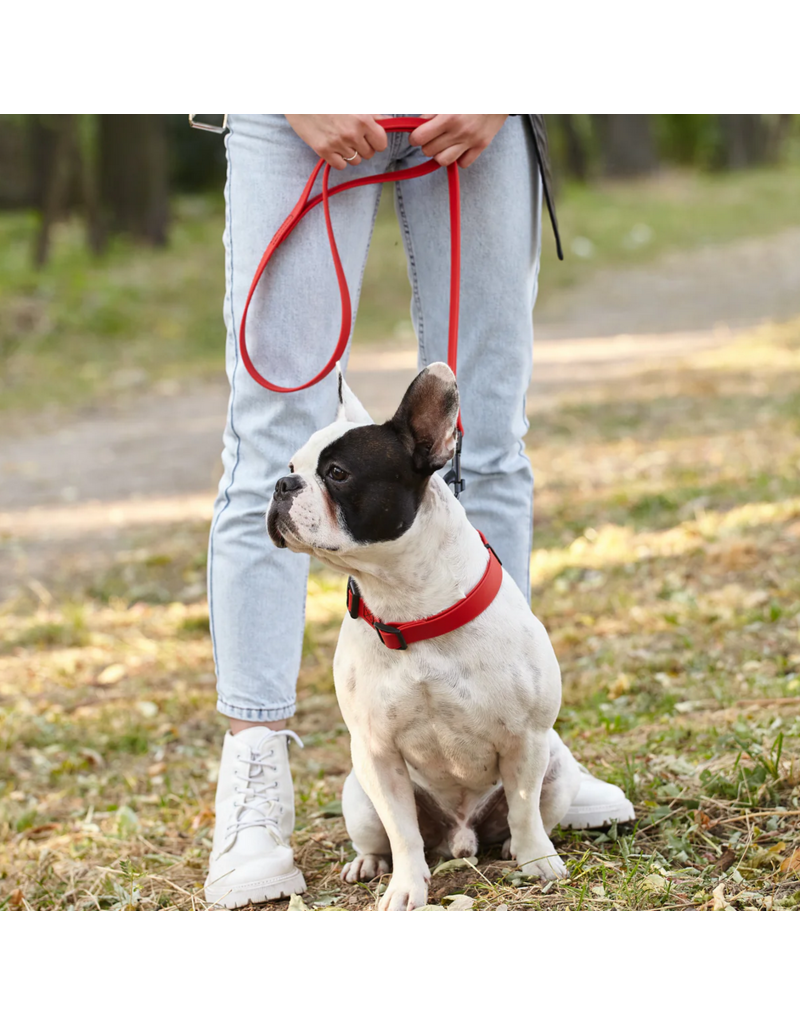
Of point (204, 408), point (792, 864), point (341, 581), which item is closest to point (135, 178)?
point (204, 408)

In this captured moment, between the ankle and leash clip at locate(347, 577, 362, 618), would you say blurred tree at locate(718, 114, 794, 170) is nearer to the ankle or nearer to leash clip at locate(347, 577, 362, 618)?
the ankle

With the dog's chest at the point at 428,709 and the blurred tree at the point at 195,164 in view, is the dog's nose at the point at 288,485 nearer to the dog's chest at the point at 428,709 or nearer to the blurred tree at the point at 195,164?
the dog's chest at the point at 428,709

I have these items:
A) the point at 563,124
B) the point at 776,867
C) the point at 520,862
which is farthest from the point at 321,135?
the point at 563,124

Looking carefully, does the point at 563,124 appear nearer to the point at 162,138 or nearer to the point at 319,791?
the point at 162,138

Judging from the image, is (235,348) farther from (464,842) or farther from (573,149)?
(573,149)

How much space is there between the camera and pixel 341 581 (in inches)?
193

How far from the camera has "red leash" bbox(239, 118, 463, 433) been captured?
247cm

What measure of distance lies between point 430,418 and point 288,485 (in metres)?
0.30

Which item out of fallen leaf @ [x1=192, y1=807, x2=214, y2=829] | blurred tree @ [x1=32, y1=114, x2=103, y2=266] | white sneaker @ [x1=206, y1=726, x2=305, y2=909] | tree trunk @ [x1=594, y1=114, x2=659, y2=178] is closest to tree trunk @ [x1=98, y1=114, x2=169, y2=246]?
blurred tree @ [x1=32, y1=114, x2=103, y2=266]

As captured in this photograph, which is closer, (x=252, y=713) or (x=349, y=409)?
(x=349, y=409)

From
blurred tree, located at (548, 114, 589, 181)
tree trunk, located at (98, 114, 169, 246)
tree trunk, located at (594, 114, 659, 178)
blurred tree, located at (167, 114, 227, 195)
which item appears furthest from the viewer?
blurred tree, located at (548, 114, 589, 181)

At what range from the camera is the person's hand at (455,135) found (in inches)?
95.5

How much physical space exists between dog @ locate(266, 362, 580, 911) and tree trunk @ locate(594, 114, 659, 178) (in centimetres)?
2222

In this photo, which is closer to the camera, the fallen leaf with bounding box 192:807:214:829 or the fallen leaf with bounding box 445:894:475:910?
the fallen leaf with bounding box 445:894:475:910
